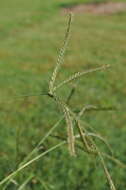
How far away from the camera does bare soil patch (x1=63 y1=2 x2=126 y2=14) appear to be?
16.7 metres

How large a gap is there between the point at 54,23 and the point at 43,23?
71 centimetres

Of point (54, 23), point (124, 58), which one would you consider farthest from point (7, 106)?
point (54, 23)

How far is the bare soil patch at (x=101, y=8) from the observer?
1671 centimetres

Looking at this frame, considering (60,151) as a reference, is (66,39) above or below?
above

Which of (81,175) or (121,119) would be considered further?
(121,119)

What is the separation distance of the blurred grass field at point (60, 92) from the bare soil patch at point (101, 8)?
1326 millimetres

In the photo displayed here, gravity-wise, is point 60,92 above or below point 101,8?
below

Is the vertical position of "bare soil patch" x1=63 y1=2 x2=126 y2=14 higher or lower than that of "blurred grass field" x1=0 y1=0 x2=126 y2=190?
higher

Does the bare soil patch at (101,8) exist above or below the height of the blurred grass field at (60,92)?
above

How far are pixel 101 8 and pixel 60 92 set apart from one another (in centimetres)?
1204

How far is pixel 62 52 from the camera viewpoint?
2.82ft

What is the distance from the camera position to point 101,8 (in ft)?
57.2

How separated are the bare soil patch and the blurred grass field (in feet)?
4.35

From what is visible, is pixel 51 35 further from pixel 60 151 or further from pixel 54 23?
pixel 60 151
